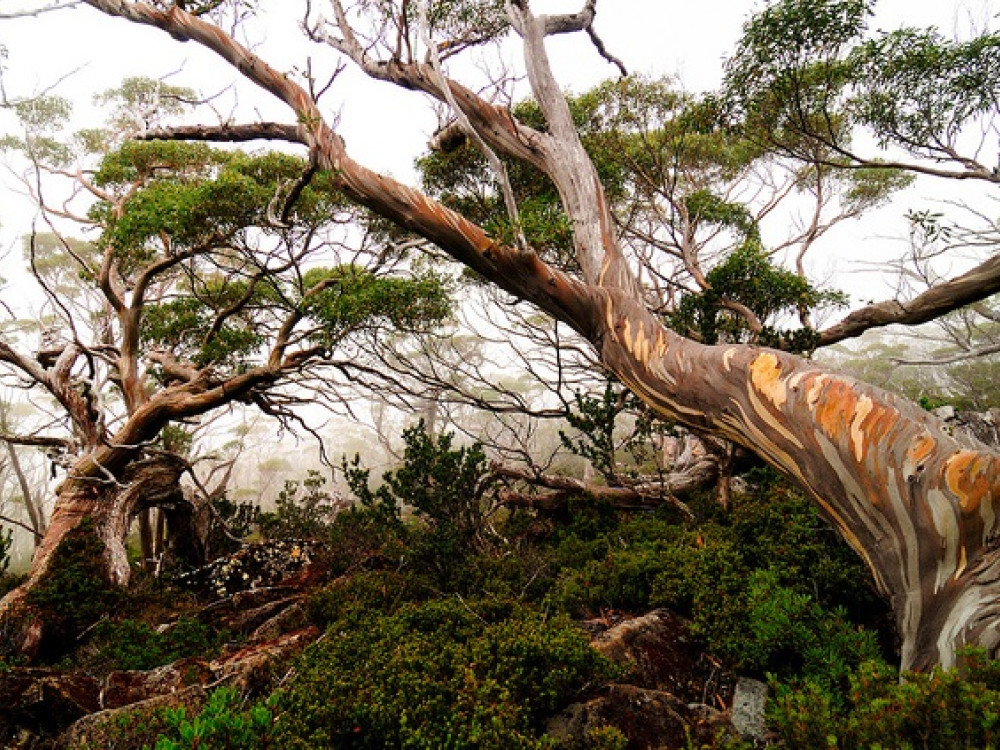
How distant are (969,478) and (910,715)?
1.13m

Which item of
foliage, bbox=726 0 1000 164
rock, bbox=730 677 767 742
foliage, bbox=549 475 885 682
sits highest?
foliage, bbox=726 0 1000 164

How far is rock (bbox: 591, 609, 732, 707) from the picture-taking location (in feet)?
9.45

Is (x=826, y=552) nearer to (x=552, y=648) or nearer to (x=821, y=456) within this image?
(x=821, y=456)

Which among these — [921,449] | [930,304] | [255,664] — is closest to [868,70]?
[930,304]

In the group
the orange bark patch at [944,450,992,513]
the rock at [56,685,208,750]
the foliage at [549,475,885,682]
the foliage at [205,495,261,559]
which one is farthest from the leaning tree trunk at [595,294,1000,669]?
the foliage at [205,495,261,559]

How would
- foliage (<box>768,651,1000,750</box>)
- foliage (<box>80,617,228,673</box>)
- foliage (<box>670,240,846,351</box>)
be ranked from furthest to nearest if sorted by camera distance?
foliage (<box>670,240,846,351</box>), foliage (<box>80,617,228,673</box>), foliage (<box>768,651,1000,750</box>)

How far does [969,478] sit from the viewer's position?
2031 millimetres

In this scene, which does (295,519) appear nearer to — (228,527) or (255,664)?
(228,527)

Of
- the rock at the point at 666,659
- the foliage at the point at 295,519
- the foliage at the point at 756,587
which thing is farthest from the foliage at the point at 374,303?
the rock at the point at 666,659

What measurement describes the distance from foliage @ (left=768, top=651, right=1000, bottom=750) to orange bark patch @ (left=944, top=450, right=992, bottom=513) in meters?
0.77

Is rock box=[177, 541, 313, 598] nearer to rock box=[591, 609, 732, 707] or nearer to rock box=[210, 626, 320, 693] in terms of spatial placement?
rock box=[210, 626, 320, 693]

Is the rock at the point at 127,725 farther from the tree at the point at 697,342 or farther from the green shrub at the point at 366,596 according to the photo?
the tree at the point at 697,342

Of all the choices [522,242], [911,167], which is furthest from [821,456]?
[911,167]

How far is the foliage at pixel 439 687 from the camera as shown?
2.21 meters
